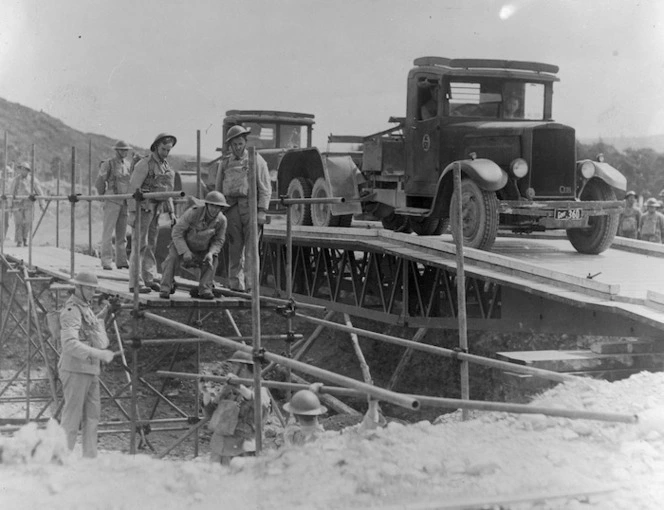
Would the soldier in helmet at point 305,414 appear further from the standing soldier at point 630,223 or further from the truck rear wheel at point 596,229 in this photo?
the standing soldier at point 630,223

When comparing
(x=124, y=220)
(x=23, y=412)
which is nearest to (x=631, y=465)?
(x=124, y=220)

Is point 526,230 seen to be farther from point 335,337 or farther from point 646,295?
point 335,337

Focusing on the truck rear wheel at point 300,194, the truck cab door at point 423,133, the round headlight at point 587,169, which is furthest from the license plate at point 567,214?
the truck rear wheel at point 300,194

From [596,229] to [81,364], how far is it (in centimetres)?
808

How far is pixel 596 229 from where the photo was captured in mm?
13953

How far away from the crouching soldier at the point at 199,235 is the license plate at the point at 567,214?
4996 mm

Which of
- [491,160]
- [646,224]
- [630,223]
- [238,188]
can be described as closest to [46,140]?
[630,223]

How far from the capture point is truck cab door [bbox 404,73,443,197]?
47.1ft

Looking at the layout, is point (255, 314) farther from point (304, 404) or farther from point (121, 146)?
point (121, 146)

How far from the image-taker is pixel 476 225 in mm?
12930

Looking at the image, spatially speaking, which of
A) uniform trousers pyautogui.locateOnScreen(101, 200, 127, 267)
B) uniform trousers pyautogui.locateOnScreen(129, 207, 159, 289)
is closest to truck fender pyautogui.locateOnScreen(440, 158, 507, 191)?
uniform trousers pyautogui.locateOnScreen(129, 207, 159, 289)

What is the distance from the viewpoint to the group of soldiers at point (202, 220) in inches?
408

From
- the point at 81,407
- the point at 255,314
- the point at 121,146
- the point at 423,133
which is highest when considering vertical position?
the point at 423,133

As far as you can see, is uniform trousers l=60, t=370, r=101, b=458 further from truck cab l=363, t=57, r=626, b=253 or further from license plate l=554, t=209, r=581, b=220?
license plate l=554, t=209, r=581, b=220
